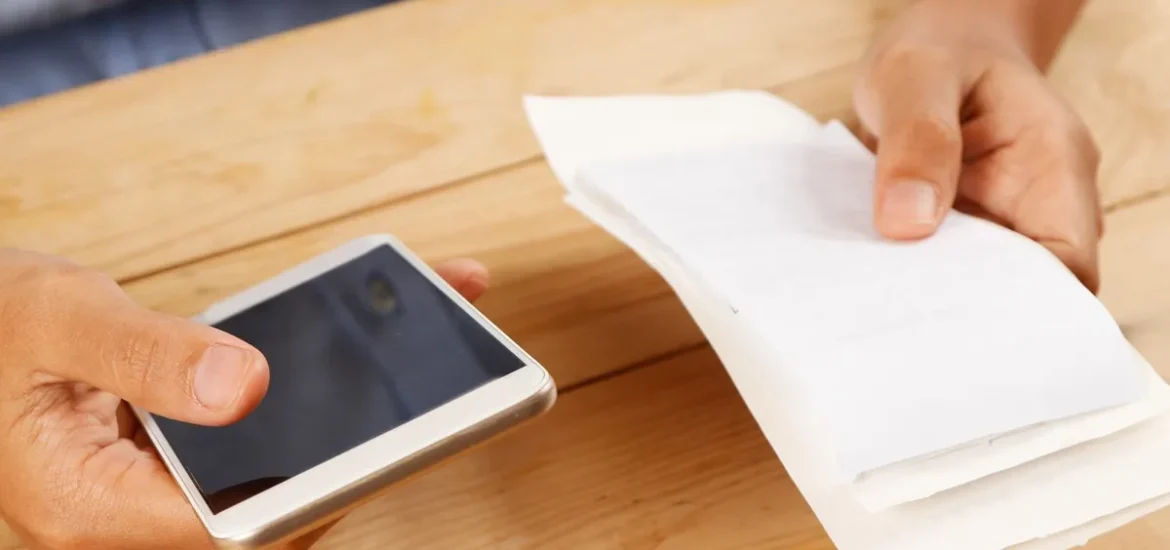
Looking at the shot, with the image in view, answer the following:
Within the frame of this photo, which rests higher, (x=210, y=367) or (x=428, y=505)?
(x=210, y=367)

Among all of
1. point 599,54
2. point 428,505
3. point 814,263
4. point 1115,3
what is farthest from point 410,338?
point 1115,3

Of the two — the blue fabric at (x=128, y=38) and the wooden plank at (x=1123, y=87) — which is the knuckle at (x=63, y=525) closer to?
the blue fabric at (x=128, y=38)

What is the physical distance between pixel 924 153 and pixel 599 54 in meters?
0.29

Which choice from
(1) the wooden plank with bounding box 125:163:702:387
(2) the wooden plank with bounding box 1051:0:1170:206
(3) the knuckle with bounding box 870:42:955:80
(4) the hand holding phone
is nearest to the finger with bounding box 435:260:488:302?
(1) the wooden plank with bounding box 125:163:702:387

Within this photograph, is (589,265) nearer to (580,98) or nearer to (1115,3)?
(580,98)

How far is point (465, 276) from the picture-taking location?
0.48 meters

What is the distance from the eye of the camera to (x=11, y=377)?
393 millimetres

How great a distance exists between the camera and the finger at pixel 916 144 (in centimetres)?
41

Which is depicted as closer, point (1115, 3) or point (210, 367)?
point (210, 367)

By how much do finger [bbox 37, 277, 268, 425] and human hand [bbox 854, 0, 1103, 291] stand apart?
0.92 feet

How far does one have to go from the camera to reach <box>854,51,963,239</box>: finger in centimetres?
41

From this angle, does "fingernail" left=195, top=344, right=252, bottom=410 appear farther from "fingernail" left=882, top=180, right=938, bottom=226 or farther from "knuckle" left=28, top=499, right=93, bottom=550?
"fingernail" left=882, top=180, right=938, bottom=226

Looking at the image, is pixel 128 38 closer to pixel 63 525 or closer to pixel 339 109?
pixel 339 109

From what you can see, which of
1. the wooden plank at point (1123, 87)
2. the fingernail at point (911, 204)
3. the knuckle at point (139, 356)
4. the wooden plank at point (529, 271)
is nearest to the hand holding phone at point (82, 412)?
the knuckle at point (139, 356)
